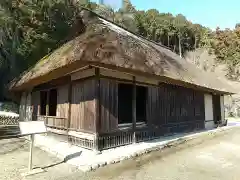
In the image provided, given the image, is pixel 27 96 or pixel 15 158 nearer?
pixel 15 158

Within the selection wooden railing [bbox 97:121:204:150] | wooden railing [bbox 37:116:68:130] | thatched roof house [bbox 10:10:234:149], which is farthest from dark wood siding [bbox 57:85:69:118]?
wooden railing [bbox 97:121:204:150]

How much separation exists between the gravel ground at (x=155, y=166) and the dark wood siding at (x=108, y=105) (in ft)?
4.29

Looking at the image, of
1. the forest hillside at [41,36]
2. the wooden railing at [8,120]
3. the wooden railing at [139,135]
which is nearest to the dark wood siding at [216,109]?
the wooden railing at [139,135]

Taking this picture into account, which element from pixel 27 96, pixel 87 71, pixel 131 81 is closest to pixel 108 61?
pixel 87 71

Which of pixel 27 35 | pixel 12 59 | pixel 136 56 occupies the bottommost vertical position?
pixel 136 56

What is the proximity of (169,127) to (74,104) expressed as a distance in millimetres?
4186

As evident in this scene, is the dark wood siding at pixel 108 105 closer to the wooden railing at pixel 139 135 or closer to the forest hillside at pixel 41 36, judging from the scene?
the wooden railing at pixel 139 135

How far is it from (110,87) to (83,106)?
3.54 ft

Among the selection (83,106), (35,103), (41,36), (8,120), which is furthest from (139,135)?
(41,36)

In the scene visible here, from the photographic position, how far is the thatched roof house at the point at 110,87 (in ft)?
20.5

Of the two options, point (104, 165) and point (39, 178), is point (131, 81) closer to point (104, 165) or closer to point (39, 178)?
point (104, 165)

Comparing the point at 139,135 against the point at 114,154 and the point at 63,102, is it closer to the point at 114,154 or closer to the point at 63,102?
the point at 114,154

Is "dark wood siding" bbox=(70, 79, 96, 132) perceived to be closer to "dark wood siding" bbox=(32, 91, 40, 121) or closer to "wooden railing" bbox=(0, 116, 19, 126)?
"dark wood siding" bbox=(32, 91, 40, 121)

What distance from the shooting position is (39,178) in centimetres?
476
